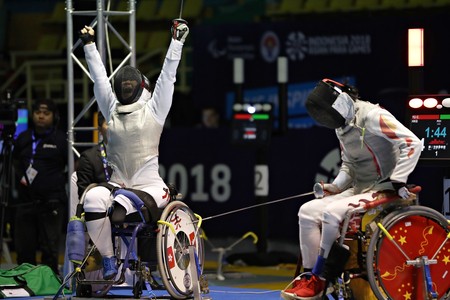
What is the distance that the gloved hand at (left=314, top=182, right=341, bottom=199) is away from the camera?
8844 millimetres

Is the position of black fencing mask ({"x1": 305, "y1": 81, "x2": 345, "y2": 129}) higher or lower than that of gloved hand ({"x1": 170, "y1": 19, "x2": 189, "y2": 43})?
lower

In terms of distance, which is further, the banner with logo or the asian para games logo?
the asian para games logo

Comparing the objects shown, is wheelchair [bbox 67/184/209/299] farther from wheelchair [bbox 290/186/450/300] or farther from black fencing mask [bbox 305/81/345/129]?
black fencing mask [bbox 305/81/345/129]

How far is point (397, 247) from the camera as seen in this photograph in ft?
27.9

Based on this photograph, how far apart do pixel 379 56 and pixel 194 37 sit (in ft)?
9.97

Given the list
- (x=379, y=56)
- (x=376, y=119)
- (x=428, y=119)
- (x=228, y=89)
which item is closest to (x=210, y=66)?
(x=228, y=89)

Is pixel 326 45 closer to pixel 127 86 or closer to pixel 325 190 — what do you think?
pixel 127 86

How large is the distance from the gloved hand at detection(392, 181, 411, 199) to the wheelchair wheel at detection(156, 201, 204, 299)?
59.9 inches

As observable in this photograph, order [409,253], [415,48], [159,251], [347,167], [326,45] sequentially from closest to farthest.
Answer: [409,253]
[159,251]
[347,167]
[415,48]
[326,45]

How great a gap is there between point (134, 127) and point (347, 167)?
5.11 feet

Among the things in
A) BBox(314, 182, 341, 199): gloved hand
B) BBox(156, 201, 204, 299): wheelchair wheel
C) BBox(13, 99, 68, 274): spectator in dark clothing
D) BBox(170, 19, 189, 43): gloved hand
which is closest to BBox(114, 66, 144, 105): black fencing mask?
BBox(170, 19, 189, 43): gloved hand

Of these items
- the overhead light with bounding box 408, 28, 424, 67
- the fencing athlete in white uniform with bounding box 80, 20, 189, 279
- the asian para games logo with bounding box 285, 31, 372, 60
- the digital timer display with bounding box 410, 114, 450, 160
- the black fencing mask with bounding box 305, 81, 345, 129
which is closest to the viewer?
the black fencing mask with bounding box 305, 81, 345, 129

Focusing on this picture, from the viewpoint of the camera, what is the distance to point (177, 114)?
693 inches

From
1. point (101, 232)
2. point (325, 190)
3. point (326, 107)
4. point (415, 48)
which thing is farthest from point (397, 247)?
point (415, 48)
